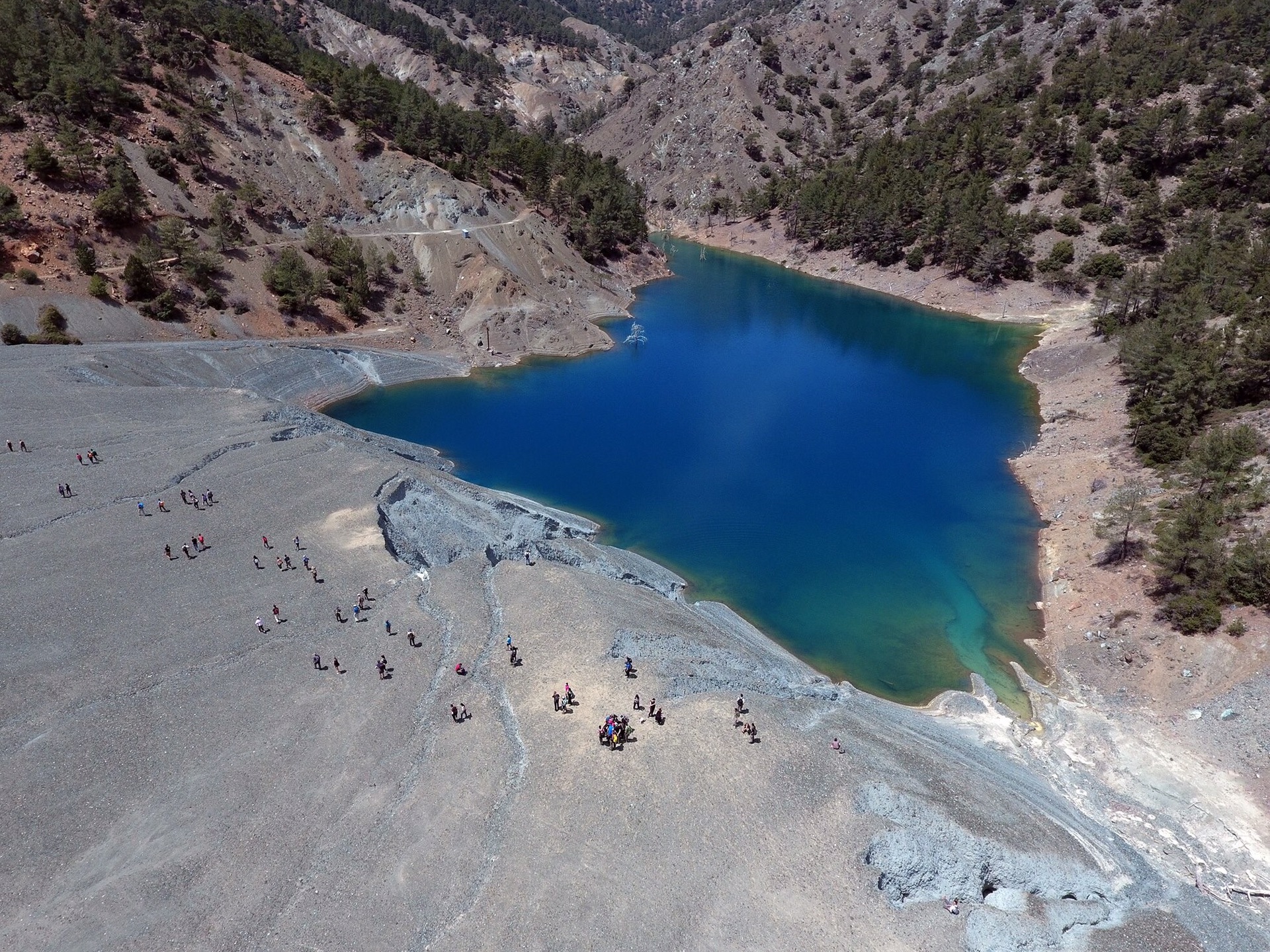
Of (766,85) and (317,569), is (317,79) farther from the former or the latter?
(766,85)

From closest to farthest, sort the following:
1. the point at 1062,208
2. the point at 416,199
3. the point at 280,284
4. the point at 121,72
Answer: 1. the point at 280,284
2. the point at 121,72
3. the point at 416,199
4. the point at 1062,208

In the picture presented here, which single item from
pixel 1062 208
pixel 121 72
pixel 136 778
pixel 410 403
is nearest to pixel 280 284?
pixel 410 403

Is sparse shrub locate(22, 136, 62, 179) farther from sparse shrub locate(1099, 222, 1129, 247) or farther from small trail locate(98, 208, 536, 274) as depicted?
sparse shrub locate(1099, 222, 1129, 247)

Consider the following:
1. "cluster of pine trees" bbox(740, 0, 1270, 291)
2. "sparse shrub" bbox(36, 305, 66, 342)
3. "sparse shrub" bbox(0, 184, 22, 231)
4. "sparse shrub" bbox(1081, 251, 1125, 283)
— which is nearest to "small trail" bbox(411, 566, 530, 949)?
"sparse shrub" bbox(36, 305, 66, 342)

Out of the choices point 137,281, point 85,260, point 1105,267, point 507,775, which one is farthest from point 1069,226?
point 85,260

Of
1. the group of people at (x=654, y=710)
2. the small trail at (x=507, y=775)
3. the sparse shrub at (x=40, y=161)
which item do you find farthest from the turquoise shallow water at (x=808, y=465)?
the sparse shrub at (x=40, y=161)

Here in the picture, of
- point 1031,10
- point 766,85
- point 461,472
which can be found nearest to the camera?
point 461,472

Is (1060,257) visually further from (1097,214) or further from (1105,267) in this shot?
(1097,214)

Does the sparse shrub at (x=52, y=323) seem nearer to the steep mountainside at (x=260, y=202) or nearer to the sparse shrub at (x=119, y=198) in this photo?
the steep mountainside at (x=260, y=202)
